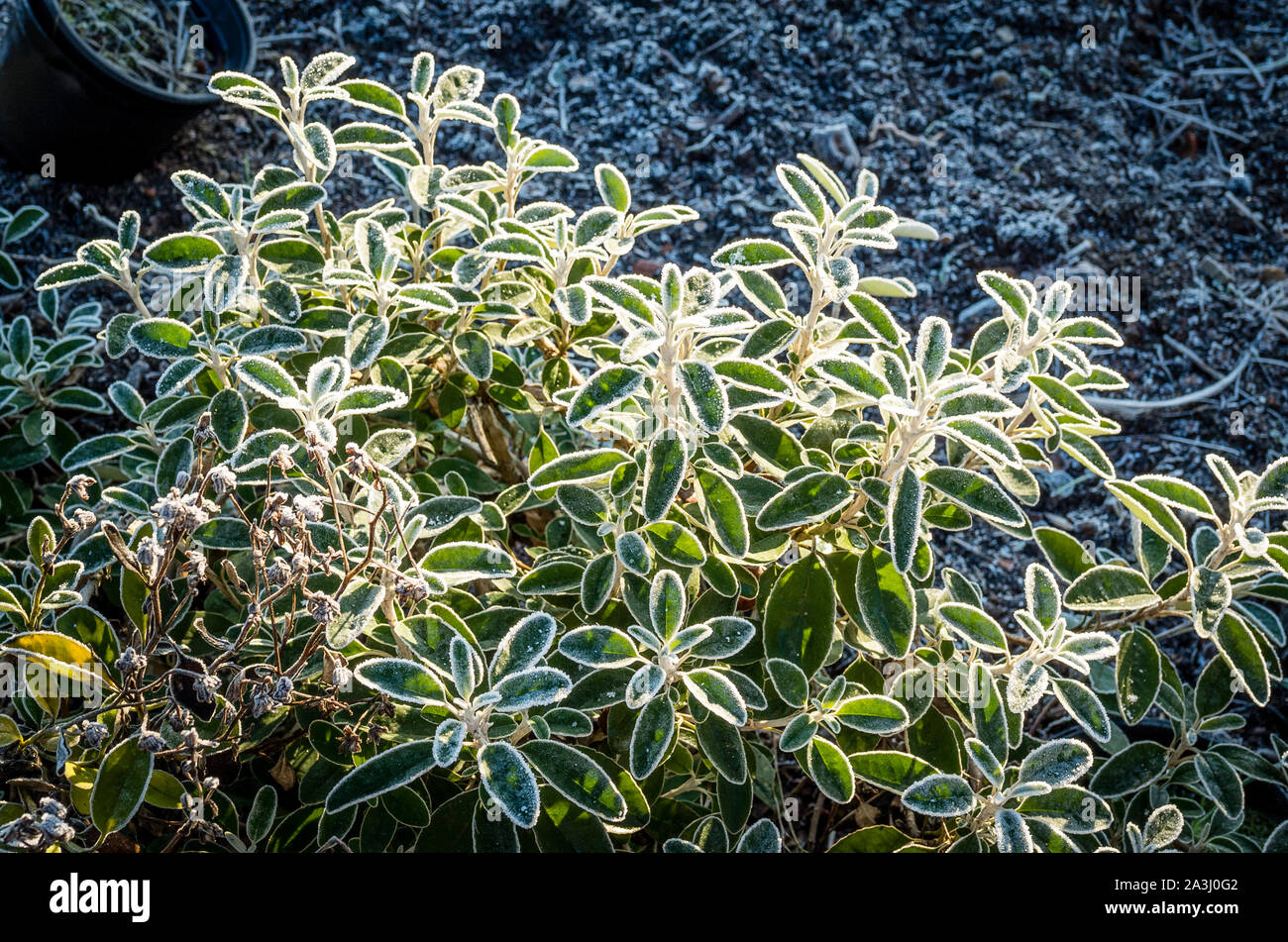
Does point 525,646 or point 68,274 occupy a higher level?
point 68,274

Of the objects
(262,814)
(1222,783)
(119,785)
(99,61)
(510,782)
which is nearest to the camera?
(510,782)

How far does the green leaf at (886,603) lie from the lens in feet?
5.12

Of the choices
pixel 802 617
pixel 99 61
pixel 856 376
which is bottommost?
pixel 802 617

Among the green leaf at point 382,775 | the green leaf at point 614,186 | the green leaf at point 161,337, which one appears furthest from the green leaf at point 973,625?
the green leaf at point 161,337

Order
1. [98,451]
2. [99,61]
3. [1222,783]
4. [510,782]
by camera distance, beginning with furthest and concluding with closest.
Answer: [99,61], [98,451], [1222,783], [510,782]

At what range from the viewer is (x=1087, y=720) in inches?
63.0

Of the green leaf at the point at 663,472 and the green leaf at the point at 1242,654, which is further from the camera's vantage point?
the green leaf at the point at 1242,654

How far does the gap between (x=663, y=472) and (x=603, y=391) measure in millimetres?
149

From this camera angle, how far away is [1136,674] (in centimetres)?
167

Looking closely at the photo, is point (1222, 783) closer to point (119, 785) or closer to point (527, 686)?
point (527, 686)

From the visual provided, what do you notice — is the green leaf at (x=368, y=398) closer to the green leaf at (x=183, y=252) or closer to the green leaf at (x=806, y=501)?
the green leaf at (x=183, y=252)

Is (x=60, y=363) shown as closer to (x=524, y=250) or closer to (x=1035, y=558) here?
(x=524, y=250)

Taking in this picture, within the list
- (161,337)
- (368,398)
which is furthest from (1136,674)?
(161,337)
